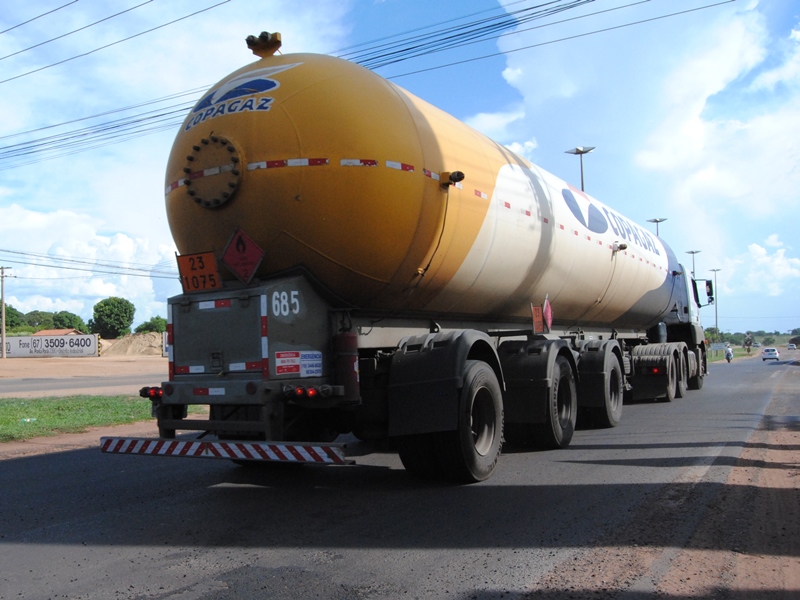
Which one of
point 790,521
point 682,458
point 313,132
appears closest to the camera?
point 790,521

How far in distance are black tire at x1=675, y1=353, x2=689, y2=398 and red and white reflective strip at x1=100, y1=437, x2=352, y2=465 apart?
1372 centimetres

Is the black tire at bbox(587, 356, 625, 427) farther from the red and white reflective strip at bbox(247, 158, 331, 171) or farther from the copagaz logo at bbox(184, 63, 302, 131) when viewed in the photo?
the copagaz logo at bbox(184, 63, 302, 131)

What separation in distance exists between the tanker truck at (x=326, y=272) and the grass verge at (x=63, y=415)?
5.81m

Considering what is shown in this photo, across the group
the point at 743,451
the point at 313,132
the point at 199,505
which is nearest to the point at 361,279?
the point at 313,132

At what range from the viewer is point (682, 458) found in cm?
789

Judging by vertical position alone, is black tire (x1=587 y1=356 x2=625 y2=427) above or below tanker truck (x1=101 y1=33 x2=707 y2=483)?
below

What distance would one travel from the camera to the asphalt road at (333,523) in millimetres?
4031

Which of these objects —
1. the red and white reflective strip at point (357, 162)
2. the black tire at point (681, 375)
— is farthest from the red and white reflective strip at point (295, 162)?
the black tire at point (681, 375)

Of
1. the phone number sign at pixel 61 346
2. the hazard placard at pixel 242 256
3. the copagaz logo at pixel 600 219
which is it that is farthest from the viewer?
the phone number sign at pixel 61 346

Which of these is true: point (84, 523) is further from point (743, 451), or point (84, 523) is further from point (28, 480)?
point (743, 451)

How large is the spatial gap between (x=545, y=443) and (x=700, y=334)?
42.3ft

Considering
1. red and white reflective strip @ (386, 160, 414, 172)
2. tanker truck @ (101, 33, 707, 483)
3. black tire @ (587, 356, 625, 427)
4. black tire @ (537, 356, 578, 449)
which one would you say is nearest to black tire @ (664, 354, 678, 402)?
black tire @ (587, 356, 625, 427)

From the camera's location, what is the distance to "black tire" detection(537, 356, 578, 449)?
28.1 ft

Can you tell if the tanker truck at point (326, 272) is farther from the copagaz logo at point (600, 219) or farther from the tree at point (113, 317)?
the tree at point (113, 317)
